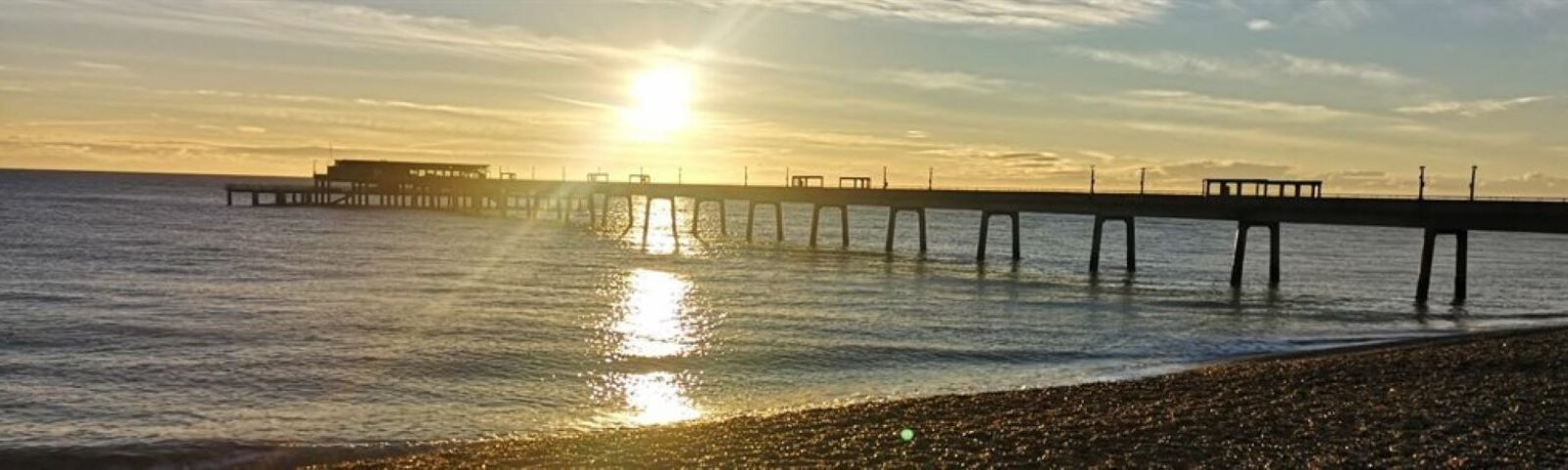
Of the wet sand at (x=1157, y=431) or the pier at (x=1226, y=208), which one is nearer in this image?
the wet sand at (x=1157, y=431)

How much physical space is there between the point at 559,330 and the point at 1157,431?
1677cm

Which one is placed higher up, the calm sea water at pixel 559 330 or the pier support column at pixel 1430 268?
the pier support column at pixel 1430 268

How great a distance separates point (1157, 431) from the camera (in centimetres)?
1386

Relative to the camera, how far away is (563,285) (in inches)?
1656

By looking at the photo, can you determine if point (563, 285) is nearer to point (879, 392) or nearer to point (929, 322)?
point (929, 322)

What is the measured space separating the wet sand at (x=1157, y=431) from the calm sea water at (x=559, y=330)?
2.18 metres

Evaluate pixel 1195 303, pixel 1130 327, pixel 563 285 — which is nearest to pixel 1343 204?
pixel 1195 303

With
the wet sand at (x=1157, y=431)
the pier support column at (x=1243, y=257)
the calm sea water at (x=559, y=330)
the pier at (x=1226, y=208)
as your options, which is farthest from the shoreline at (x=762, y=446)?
the pier support column at (x=1243, y=257)

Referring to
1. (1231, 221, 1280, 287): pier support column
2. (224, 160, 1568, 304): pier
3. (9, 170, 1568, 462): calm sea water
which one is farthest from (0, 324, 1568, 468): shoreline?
(1231, 221, 1280, 287): pier support column

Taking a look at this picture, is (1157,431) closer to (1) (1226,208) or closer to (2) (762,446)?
(2) (762,446)

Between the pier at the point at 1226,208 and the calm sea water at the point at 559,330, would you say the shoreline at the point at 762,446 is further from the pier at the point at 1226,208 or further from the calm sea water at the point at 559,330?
the pier at the point at 1226,208

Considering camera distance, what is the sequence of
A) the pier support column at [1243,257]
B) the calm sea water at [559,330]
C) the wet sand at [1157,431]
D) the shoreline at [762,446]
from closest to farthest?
→ the wet sand at [1157,431] → the shoreline at [762,446] → the calm sea water at [559,330] → the pier support column at [1243,257]

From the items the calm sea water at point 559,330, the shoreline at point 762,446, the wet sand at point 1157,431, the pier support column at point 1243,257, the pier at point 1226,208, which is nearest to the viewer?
the wet sand at point 1157,431

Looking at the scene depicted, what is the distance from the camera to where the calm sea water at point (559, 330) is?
17641 millimetres
